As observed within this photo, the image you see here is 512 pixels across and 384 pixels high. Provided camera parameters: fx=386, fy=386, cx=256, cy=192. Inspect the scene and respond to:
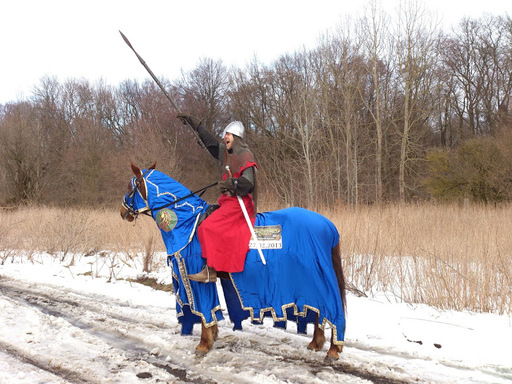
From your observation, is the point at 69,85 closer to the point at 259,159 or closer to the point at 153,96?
the point at 153,96

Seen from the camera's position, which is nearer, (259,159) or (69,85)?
(259,159)

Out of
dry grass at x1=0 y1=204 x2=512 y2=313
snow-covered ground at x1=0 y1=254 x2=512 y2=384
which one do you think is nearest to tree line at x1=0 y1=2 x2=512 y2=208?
dry grass at x1=0 y1=204 x2=512 y2=313

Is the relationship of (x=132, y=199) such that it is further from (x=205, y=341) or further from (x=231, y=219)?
(x=205, y=341)

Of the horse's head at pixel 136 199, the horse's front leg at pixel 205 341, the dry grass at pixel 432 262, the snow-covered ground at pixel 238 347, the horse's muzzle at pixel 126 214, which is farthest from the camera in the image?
the dry grass at pixel 432 262

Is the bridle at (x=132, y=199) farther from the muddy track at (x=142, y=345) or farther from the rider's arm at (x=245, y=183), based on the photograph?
the muddy track at (x=142, y=345)

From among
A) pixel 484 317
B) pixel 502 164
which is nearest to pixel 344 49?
pixel 502 164

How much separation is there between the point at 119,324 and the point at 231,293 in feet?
5.21

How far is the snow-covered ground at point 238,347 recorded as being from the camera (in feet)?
10.4

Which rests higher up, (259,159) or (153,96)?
(153,96)

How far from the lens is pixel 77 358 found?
3.49 metres

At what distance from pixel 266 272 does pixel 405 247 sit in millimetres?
3744

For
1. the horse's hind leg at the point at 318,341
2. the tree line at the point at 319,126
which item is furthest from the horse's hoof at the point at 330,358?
the tree line at the point at 319,126

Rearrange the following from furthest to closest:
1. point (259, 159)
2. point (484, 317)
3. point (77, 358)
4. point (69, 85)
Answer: point (69, 85), point (259, 159), point (484, 317), point (77, 358)

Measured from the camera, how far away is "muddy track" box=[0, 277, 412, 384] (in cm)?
321
